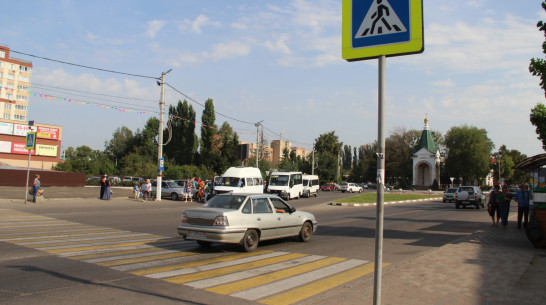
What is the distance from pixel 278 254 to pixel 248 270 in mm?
1963

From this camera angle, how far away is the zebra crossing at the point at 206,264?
646cm

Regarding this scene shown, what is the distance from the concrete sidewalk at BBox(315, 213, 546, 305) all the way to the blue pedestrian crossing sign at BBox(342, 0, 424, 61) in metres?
3.53

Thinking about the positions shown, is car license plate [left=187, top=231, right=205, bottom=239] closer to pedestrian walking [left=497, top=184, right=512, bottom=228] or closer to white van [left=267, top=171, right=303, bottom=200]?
pedestrian walking [left=497, top=184, right=512, bottom=228]

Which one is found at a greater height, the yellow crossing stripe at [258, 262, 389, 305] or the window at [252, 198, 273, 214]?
the window at [252, 198, 273, 214]

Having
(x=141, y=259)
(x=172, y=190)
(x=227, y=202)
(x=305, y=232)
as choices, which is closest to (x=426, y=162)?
(x=172, y=190)

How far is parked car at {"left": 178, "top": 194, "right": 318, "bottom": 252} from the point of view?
9.41 meters

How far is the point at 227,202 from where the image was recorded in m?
10.5

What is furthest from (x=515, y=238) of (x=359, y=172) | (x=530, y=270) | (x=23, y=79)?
(x=23, y=79)

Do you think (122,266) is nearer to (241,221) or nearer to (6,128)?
(241,221)

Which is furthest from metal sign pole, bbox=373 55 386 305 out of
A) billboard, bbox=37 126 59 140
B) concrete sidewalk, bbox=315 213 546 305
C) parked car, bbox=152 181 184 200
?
billboard, bbox=37 126 59 140

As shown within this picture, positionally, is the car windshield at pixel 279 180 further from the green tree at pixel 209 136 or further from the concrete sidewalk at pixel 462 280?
the green tree at pixel 209 136

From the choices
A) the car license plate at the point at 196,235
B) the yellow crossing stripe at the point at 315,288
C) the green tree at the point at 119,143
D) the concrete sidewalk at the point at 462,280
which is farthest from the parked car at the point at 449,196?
the green tree at the point at 119,143

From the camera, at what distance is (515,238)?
12742mm

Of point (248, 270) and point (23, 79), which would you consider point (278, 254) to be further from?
point (23, 79)
